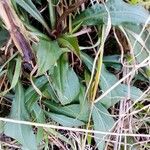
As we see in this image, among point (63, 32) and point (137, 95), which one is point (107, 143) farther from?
point (63, 32)

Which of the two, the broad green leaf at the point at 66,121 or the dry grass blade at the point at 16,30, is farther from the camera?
the broad green leaf at the point at 66,121

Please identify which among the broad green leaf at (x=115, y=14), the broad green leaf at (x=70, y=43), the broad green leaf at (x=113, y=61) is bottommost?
the broad green leaf at (x=113, y=61)

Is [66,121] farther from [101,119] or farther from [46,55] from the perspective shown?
[46,55]

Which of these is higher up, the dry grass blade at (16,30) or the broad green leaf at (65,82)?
the dry grass blade at (16,30)

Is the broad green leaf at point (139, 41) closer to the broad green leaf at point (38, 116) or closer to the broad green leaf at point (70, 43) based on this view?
the broad green leaf at point (70, 43)

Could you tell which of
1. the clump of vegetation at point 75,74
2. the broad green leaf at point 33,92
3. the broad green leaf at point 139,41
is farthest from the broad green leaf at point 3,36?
the broad green leaf at point 139,41

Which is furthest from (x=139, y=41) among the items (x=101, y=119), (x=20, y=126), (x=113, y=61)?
(x=20, y=126)

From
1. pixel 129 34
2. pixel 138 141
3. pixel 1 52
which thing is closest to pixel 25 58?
pixel 1 52

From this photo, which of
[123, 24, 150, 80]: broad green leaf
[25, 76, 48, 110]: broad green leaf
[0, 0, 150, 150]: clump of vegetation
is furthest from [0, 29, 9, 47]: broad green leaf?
[123, 24, 150, 80]: broad green leaf
